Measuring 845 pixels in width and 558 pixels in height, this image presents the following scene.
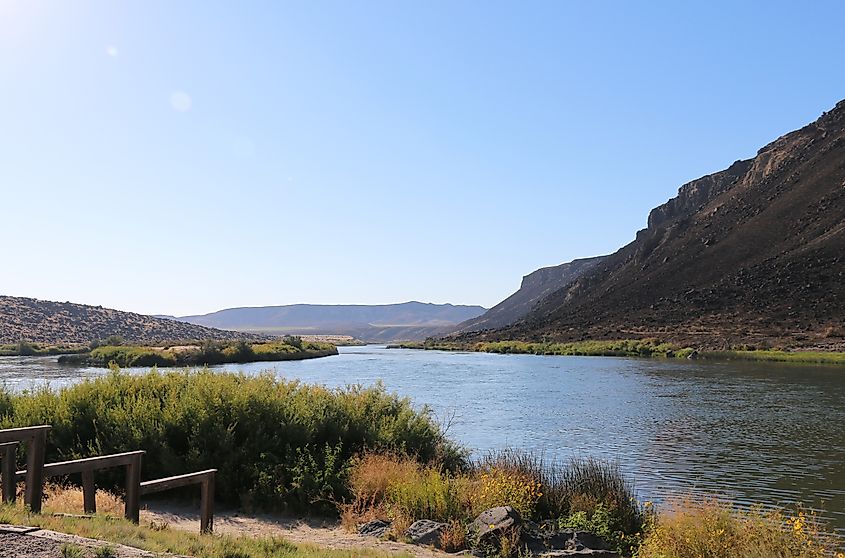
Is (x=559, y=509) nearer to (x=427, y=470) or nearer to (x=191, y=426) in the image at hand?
(x=427, y=470)

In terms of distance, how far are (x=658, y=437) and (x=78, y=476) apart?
59.2ft

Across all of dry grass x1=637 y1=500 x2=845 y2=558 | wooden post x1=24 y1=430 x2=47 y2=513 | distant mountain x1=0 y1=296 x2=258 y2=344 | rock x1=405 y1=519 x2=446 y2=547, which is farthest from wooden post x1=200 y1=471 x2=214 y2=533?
distant mountain x1=0 y1=296 x2=258 y2=344

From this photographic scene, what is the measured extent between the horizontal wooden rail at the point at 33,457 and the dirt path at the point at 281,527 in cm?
209

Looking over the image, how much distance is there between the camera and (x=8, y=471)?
30.4 feet

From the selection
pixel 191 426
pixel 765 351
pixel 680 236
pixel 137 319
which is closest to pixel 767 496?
pixel 191 426

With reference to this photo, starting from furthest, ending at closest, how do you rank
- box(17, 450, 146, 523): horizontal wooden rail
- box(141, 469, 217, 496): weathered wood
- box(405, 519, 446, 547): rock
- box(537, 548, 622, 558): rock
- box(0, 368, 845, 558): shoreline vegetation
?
box(405, 519, 446, 547): rock, box(537, 548, 622, 558): rock, box(0, 368, 845, 558): shoreline vegetation, box(141, 469, 217, 496): weathered wood, box(17, 450, 146, 523): horizontal wooden rail

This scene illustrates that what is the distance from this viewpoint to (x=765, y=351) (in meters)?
63.8

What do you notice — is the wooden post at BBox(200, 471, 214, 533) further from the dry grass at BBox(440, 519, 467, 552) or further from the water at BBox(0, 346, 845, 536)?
the water at BBox(0, 346, 845, 536)

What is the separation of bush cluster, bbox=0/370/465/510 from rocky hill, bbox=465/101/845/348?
56119 mm

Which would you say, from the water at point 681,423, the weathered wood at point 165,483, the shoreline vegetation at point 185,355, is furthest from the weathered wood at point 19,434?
the shoreline vegetation at point 185,355

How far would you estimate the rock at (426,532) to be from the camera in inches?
434

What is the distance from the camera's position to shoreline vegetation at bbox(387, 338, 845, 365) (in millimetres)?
58713

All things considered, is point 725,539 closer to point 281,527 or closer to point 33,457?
point 281,527

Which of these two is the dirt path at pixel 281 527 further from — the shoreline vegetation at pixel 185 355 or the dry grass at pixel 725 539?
the shoreline vegetation at pixel 185 355
